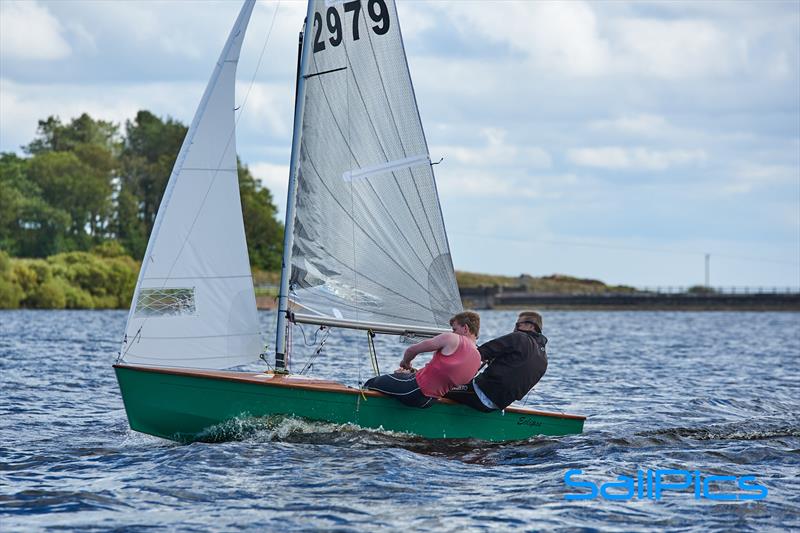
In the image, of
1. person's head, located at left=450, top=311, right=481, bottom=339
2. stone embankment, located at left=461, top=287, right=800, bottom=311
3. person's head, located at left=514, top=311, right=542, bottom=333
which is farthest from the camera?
stone embankment, located at left=461, top=287, right=800, bottom=311

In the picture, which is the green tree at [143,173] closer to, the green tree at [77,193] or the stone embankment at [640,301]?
the green tree at [77,193]

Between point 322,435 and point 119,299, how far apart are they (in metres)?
73.3

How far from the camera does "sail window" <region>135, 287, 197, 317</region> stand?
15477 millimetres

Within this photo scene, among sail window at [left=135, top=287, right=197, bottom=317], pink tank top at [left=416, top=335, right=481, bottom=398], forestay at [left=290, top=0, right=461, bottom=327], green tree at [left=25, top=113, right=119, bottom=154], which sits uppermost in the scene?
green tree at [left=25, top=113, right=119, bottom=154]

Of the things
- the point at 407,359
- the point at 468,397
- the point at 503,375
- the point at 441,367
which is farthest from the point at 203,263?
Result: the point at 503,375

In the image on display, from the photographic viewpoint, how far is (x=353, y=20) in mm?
16453

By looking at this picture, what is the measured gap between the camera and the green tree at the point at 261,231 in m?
108

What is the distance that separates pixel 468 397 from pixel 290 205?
3578 mm

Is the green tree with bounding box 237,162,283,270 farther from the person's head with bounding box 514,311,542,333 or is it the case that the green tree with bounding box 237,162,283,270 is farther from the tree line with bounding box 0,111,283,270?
the person's head with bounding box 514,311,542,333

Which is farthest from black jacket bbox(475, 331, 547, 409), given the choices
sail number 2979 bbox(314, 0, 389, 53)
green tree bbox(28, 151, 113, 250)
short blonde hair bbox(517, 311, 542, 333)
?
green tree bbox(28, 151, 113, 250)

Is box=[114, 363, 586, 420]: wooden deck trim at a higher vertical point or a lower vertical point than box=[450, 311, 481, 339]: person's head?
lower

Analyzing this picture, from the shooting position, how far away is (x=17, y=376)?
2617 cm

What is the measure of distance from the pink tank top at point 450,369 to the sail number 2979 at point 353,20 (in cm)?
452

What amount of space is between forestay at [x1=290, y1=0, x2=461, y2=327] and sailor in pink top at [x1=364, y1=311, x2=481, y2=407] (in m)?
1.47
